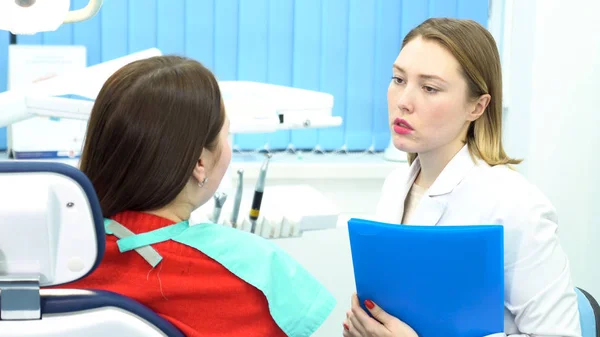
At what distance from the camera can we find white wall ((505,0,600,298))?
3.09 meters

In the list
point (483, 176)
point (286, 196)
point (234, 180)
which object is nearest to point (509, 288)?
point (483, 176)

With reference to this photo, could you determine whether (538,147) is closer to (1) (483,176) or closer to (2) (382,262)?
(1) (483,176)

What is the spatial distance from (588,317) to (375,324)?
1.63 feet

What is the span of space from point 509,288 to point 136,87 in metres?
0.75

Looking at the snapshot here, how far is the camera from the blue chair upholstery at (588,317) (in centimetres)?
161

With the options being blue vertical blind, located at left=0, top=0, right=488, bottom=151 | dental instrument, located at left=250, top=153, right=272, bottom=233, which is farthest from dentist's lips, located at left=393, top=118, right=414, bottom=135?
blue vertical blind, located at left=0, top=0, right=488, bottom=151

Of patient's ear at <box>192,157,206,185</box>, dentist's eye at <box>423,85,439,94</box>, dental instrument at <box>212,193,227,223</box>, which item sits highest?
dentist's eye at <box>423,85,439,94</box>

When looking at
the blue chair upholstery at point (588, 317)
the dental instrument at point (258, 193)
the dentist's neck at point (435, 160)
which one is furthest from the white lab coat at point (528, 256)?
the dental instrument at point (258, 193)

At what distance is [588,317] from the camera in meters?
1.62

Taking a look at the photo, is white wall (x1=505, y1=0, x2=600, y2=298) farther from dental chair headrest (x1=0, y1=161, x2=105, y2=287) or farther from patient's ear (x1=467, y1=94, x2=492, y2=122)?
dental chair headrest (x1=0, y1=161, x2=105, y2=287)

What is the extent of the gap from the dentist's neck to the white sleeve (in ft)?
0.72

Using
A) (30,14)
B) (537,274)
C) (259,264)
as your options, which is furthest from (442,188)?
(30,14)

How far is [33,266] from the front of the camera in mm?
910

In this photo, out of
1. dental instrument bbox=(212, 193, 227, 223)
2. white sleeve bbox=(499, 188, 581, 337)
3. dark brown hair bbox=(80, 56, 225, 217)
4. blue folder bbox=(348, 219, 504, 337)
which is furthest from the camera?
dental instrument bbox=(212, 193, 227, 223)
